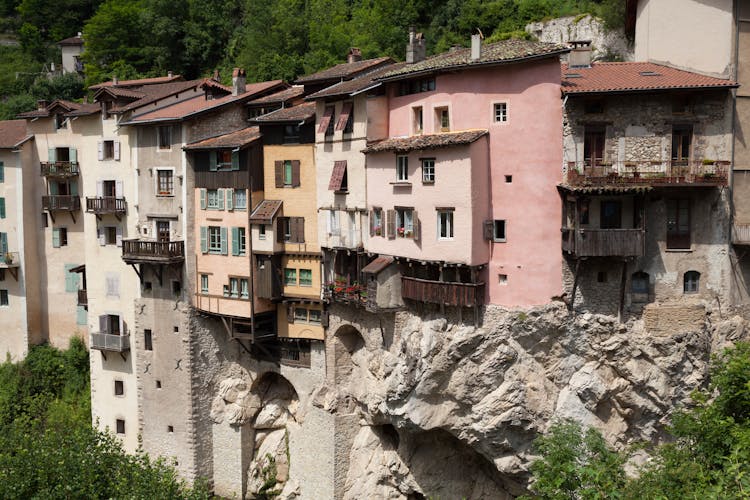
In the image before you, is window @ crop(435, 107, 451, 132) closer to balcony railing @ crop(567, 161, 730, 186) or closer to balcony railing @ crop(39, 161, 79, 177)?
balcony railing @ crop(567, 161, 730, 186)

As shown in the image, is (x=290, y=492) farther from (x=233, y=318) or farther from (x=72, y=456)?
(x=72, y=456)

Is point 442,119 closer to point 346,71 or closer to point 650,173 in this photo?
point 346,71

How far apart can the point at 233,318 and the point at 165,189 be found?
325 inches

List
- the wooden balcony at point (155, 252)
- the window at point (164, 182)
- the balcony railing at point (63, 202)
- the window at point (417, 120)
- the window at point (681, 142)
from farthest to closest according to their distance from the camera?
the balcony railing at point (63, 202) < the window at point (164, 182) < the wooden balcony at point (155, 252) < the window at point (417, 120) < the window at point (681, 142)

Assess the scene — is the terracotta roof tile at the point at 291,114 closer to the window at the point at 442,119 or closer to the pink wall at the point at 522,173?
the window at the point at 442,119

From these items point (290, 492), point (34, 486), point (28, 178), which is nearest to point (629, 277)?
point (290, 492)

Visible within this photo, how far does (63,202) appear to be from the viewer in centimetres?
5612

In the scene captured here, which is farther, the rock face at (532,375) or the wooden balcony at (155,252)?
the wooden balcony at (155,252)

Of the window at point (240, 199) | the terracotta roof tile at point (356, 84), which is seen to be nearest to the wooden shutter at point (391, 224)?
the terracotta roof tile at point (356, 84)

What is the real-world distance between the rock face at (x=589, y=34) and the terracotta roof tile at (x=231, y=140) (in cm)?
2424

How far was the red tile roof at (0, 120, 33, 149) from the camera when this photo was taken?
5712 cm

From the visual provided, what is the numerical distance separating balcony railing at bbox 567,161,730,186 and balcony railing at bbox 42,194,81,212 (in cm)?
3451

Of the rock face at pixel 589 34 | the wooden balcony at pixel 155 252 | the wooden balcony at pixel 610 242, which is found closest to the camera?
the wooden balcony at pixel 610 242

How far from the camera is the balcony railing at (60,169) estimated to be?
183 ft
